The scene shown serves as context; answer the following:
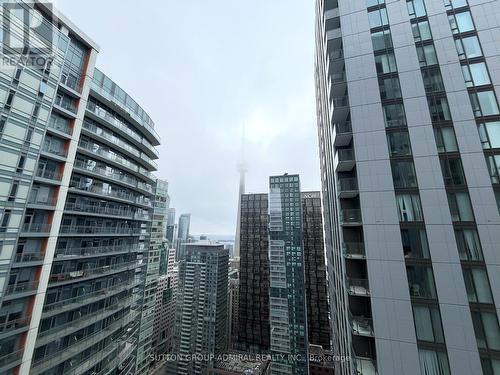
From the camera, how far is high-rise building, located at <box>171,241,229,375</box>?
2329 inches

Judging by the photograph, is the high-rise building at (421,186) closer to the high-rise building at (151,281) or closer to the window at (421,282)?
the window at (421,282)

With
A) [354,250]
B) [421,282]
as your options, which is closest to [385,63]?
[354,250]

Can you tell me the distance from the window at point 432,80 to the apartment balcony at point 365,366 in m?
18.6

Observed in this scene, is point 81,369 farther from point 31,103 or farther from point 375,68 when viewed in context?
point 375,68

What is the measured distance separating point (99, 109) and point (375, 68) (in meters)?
27.4

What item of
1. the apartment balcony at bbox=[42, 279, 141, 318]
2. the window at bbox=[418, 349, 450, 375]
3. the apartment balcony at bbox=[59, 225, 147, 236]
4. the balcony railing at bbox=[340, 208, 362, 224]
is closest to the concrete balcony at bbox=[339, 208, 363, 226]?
the balcony railing at bbox=[340, 208, 362, 224]

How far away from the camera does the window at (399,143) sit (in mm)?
14016

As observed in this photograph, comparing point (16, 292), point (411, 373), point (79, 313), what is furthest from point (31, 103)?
point (411, 373)

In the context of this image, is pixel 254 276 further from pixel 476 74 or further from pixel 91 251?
pixel 476 74

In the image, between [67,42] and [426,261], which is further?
[67,42]

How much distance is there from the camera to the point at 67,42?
17938 mm

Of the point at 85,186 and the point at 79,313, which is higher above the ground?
the point at 85,186

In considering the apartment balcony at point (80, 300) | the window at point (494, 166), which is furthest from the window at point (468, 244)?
the apartment balcony at point (80, 300)

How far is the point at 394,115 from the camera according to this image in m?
14.7
